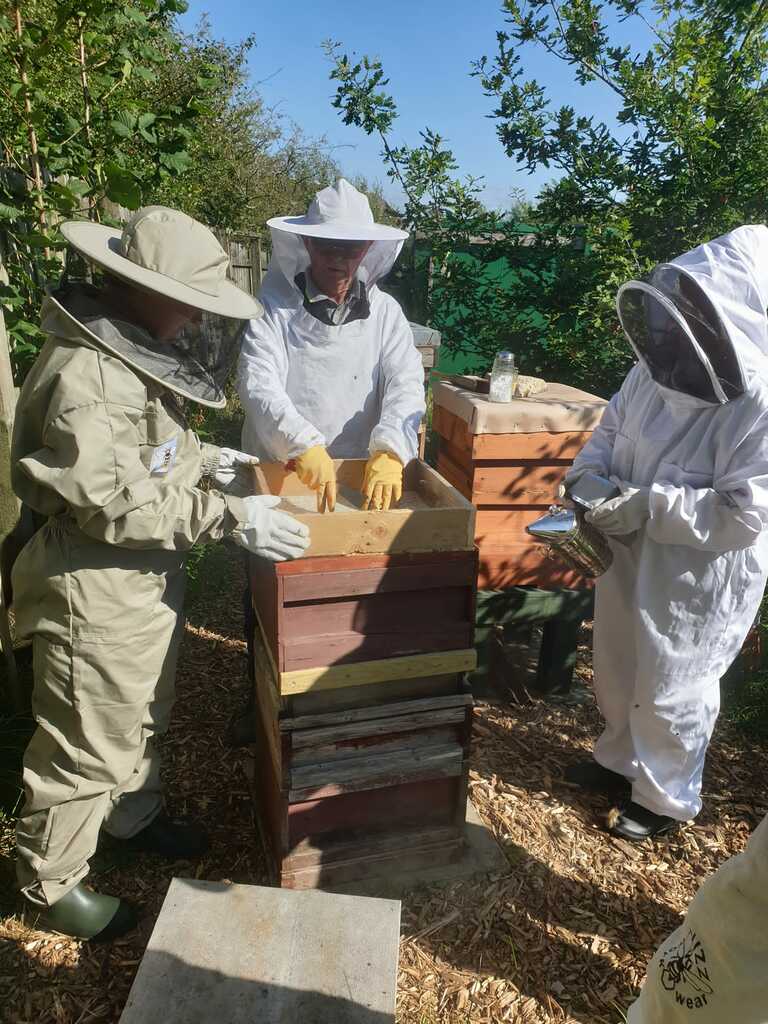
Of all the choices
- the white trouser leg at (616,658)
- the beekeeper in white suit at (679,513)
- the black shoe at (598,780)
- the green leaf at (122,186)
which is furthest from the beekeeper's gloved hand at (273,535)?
the black shoe at (598,780)

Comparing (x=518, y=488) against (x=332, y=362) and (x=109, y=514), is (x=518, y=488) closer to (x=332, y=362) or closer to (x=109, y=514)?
(x=332, y=362)

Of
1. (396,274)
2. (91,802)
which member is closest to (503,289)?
(396,274)

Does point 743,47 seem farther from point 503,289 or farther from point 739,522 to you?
point 739,522

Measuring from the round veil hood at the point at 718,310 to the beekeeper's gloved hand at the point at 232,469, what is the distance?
5.00ft

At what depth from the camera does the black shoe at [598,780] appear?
309 cm

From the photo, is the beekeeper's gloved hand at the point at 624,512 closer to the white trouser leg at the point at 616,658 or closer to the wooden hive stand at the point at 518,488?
the white trouser leg at the point at 616,658

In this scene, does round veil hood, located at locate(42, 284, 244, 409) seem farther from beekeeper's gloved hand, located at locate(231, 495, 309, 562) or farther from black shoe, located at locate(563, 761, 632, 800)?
black shoe, located at locate(563, 761, 632, 800)

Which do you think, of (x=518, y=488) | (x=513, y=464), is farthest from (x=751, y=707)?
(x=513, y=464)

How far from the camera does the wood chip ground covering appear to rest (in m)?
2.23

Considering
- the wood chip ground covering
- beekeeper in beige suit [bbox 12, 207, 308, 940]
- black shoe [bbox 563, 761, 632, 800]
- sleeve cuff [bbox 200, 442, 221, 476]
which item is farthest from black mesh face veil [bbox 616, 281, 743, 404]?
the wood chip ground covering

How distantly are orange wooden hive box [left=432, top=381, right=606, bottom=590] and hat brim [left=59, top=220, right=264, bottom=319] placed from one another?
1.48m

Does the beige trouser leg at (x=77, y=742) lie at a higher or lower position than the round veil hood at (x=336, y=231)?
lower

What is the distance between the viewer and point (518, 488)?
3344 mm

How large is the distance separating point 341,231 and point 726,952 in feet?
8.30
